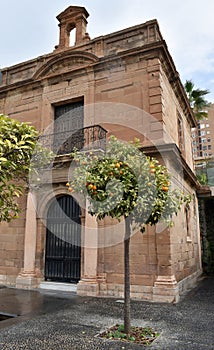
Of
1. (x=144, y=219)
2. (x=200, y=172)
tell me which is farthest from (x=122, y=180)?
(x=200, y=172)

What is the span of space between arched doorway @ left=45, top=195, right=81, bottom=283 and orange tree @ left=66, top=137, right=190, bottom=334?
4078mm

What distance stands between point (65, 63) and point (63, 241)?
630 cm

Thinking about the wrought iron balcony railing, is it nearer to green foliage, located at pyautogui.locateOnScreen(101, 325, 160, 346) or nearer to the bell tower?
the bell tower

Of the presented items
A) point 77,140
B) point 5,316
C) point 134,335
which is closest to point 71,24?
point 77,140

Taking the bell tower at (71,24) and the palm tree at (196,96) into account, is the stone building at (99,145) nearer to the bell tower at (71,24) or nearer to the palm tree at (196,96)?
the bell tower at (71,24)

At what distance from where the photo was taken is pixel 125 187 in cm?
432

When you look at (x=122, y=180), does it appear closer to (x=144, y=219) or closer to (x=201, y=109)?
(x=144, y=219)

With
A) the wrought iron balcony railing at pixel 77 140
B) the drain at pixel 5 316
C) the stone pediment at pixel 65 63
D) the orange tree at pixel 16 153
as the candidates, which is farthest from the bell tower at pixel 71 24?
the drain at pixel 5 316

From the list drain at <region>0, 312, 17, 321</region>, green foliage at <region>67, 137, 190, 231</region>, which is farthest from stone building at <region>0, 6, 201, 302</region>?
green foliage at <region>67, 137, 190, 231</region>

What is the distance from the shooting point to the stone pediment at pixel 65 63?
9797mm

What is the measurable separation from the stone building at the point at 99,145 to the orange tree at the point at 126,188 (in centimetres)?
297

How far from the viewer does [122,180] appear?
4402 mm

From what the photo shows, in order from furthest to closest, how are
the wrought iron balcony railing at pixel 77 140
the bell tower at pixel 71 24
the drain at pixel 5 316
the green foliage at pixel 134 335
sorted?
1. the bell tower at pixel 71 24
2. the wrought iron balcony railing at pixel 77 140
3. the drain at pixel 5 316
4. the green foliage at pixel 134 335

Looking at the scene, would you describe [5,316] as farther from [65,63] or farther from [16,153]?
[65,63]
